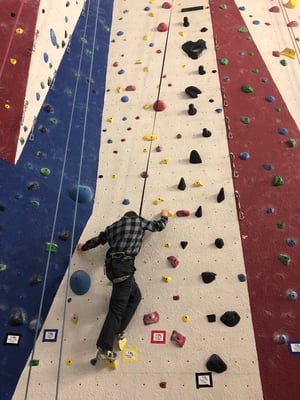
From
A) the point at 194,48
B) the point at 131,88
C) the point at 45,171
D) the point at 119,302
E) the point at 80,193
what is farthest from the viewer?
the point at 194,48

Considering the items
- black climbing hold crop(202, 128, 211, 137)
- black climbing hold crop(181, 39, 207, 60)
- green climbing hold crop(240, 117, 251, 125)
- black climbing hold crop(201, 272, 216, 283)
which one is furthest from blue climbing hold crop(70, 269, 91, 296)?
black climbing hold crop(181, 39, 207, 60)

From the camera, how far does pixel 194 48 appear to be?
3.77m

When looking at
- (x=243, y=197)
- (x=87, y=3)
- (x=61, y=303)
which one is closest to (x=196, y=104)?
(x=243, y=197)

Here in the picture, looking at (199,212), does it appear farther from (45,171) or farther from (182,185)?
(45,171)

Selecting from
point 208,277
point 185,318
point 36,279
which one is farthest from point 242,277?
point 36,279

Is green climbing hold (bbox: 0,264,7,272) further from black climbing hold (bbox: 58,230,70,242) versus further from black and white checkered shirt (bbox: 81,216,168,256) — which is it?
black and white checkered shirt (bbox: 81,216,168,256)

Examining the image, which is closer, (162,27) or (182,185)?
(182,185)

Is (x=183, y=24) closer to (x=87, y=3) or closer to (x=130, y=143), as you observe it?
(x=87, y=3)

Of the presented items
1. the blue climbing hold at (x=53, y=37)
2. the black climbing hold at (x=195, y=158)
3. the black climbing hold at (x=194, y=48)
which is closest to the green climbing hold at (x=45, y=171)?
the black climbing hold at (x=195, y=158)

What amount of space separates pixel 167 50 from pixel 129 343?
275 cm

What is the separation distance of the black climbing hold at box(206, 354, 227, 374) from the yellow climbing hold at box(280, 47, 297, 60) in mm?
2766

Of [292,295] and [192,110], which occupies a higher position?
[192,110]

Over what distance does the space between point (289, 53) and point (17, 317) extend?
10.5 feet

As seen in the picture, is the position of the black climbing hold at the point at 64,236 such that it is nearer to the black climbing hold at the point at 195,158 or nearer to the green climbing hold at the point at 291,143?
the black climbing hold at the point at 195,158
